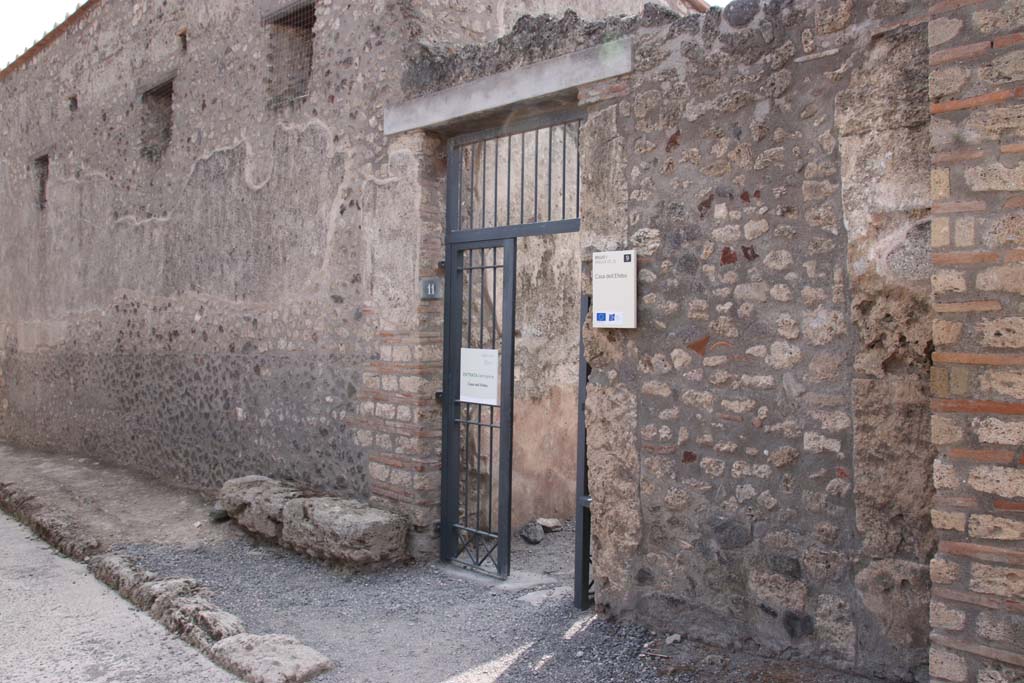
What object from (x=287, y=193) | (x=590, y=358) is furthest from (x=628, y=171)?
(x=287, y=193)

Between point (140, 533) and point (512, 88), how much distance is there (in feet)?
13.5

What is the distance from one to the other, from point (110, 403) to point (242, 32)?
431cm

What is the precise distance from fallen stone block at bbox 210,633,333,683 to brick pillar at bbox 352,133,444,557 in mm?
1520

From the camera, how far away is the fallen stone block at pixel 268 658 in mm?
3473

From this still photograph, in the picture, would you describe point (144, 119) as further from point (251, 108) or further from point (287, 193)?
point (287, 193)

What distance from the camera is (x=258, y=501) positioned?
5676 mm

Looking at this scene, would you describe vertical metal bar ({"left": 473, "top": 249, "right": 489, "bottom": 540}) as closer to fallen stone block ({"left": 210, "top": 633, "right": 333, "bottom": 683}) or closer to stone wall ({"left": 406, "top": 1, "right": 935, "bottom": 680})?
stone wall ({"left": 406, "top": 1, "right": 935, "bottom": 680})

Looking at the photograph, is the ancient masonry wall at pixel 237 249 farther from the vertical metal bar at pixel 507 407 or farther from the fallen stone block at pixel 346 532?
the vertical metal bar at pixel 507 407

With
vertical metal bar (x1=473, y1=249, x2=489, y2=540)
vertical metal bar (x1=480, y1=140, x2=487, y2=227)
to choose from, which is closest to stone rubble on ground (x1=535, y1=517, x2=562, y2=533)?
vertical metal bar (x1=473, y1=249, x2=489, y2=540)

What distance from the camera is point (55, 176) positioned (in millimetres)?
10086

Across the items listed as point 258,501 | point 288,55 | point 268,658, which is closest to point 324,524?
point 258,501

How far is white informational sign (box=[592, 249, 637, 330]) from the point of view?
3.96 m

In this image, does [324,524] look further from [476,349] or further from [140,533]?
[140,533]

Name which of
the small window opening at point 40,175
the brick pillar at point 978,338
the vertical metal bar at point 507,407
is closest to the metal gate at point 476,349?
the vertical metal bar at point 507,407
